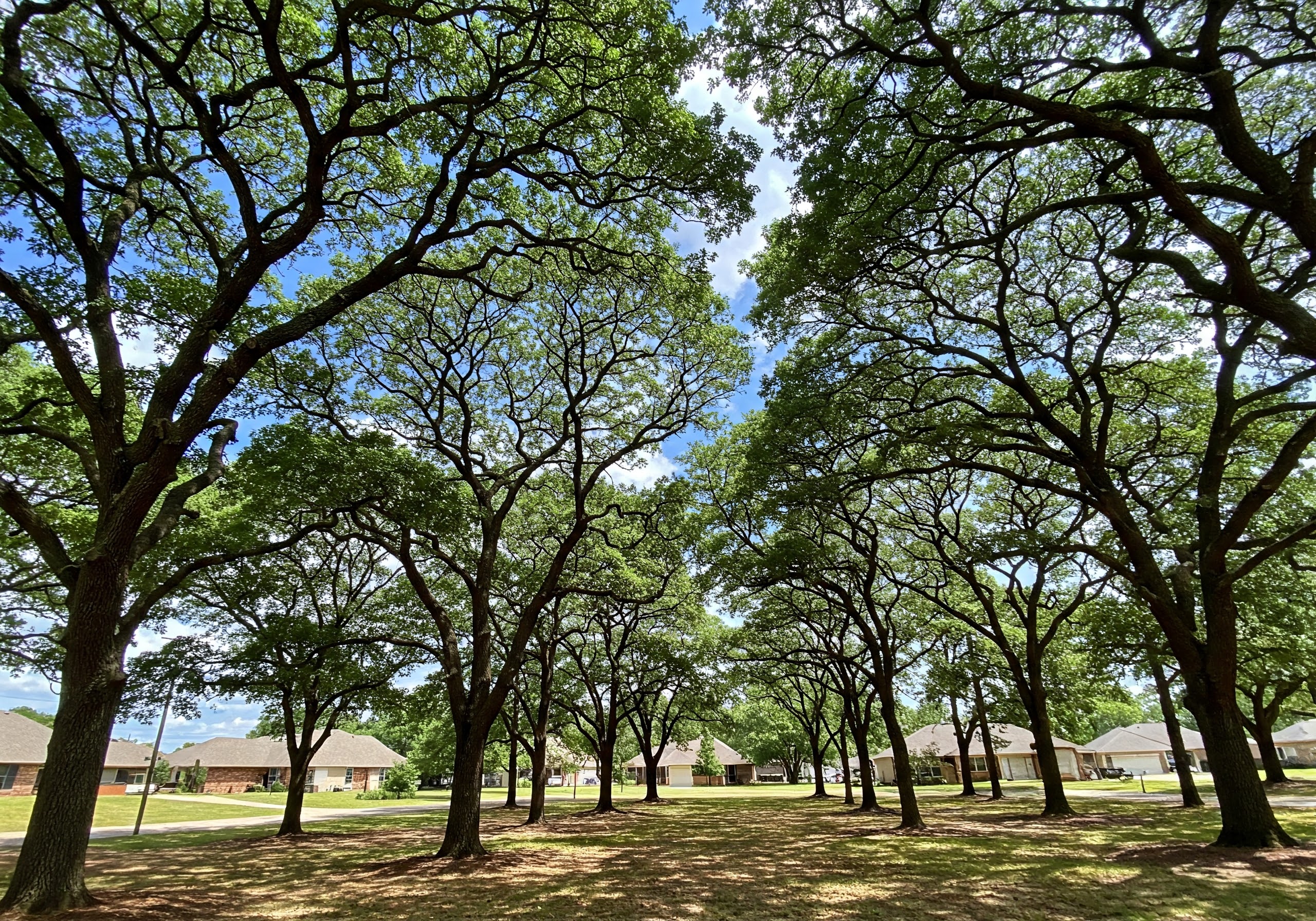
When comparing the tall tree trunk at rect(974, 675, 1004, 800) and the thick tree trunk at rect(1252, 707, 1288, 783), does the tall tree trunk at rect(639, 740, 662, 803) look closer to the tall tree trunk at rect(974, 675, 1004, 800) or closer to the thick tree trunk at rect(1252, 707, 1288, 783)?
the tall tree trunk at rect(974, 675, 1004, 800)

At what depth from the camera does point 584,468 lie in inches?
728

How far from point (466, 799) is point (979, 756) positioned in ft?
176

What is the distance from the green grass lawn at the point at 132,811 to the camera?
23.5m

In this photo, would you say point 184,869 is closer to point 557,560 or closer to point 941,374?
point 557,560

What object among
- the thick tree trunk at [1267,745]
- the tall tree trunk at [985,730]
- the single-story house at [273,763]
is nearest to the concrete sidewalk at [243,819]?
the single-story house at [273,763]

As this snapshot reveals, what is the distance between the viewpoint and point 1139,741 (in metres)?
53.6

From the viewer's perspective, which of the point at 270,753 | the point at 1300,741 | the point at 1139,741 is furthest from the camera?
the point at 1139,741

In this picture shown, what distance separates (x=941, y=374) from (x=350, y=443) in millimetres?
11789

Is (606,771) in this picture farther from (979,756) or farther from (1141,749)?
(1141,749)

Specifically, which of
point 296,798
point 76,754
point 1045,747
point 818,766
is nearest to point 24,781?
point 296,798

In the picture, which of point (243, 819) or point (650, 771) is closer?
point (243, 819)

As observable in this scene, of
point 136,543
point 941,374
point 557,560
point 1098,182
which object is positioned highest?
point 1098,182

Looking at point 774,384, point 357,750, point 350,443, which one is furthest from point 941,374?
point 357,750

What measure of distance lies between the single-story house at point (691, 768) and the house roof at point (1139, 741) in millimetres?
33090
